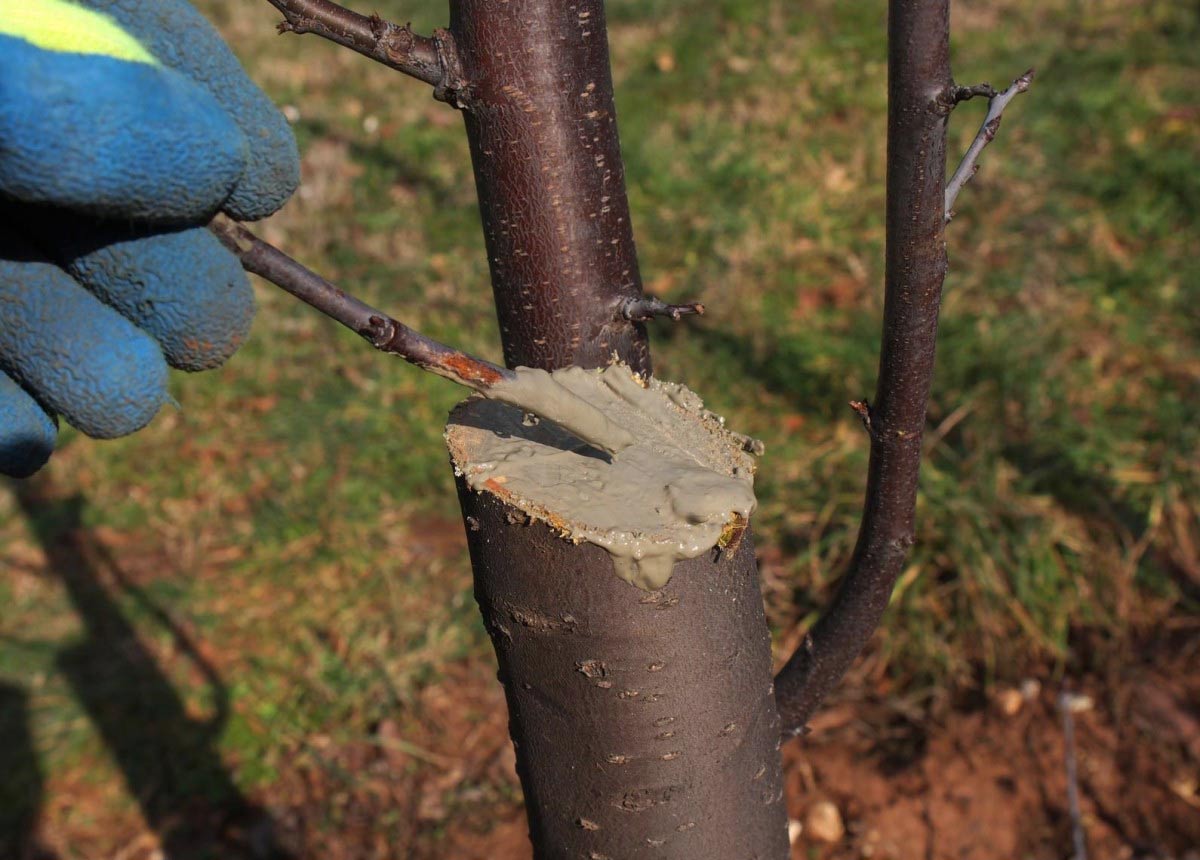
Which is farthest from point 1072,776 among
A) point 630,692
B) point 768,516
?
point 630,692

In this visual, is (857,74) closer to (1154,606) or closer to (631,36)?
(631,36)

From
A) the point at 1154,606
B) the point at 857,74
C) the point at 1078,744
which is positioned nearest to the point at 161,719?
the point at 1078,744

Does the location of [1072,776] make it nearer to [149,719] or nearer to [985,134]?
[985,134]

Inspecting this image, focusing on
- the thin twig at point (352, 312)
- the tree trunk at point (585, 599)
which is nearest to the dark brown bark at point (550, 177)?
the tree trunk at point (585, 599)

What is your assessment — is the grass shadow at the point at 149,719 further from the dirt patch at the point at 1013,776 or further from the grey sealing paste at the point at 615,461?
the grey sealing paste at the point at 615,461

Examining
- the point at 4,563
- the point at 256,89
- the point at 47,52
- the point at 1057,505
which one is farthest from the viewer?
the point at 4,563
